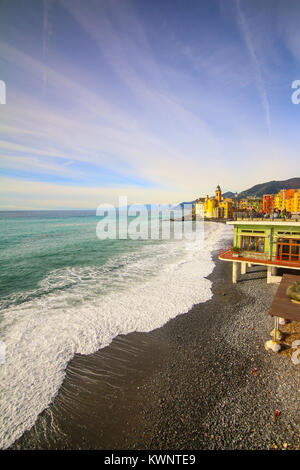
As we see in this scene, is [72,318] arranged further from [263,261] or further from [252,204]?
[252,204]

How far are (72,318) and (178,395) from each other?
970 centimetres

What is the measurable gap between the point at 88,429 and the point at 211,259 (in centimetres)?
2637

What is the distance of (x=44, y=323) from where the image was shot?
1380cm

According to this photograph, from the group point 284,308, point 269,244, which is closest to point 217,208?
point 269,244

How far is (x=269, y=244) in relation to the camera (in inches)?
706

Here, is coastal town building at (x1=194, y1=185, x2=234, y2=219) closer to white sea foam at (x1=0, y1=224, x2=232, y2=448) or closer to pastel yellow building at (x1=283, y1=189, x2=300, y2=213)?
pastel yellow building at (x1=283, y1=189, x2=300, y2=213)

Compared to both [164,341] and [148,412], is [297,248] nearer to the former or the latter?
[164,341]

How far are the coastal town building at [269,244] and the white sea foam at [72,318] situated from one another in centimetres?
517

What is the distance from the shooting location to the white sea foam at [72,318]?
27.8ft

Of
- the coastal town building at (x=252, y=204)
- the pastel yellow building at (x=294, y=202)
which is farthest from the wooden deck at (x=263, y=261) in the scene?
the pastel yellow building at (x=294, y=202)

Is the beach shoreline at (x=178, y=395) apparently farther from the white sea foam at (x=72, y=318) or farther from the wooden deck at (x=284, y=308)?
the wooden deck at (x=284, y=308)

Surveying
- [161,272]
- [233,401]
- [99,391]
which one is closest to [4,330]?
[99,391]

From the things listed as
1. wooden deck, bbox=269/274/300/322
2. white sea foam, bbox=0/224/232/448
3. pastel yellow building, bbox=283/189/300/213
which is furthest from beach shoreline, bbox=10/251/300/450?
pastel yellow building, bbox=283/189/300/213

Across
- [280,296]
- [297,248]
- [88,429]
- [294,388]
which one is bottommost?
[88,429]
